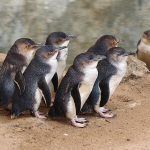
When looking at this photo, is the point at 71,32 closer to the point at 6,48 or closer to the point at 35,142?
the point at 6,48

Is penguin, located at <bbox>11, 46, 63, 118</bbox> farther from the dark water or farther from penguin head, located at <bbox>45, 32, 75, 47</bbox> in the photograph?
the dark water

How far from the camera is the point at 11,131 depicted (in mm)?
6820

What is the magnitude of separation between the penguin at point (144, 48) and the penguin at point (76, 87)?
2.69 m

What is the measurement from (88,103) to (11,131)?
1.03 m

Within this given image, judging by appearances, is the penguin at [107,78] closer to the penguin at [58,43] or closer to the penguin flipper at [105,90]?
the penguin flipper at [105,90]

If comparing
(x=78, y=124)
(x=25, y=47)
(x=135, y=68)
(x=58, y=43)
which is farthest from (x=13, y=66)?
(x=135, y=68)

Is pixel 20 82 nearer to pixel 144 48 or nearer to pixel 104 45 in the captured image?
pixel 104 45

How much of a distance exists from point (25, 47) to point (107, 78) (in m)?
1.01

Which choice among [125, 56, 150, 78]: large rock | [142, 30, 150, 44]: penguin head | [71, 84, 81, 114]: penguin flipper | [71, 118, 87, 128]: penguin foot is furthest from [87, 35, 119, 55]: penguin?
[142, 30, 150, 44]: penguin head

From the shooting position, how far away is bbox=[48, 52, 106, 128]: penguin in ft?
23.0

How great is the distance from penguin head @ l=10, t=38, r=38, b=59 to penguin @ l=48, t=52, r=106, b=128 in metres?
0.66

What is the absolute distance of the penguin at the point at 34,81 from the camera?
7.10m

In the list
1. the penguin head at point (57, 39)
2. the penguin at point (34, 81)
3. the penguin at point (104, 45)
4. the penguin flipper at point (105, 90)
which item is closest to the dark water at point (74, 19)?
the penguin head at point (57, 39)

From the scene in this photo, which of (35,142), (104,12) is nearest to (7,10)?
(104,12)
